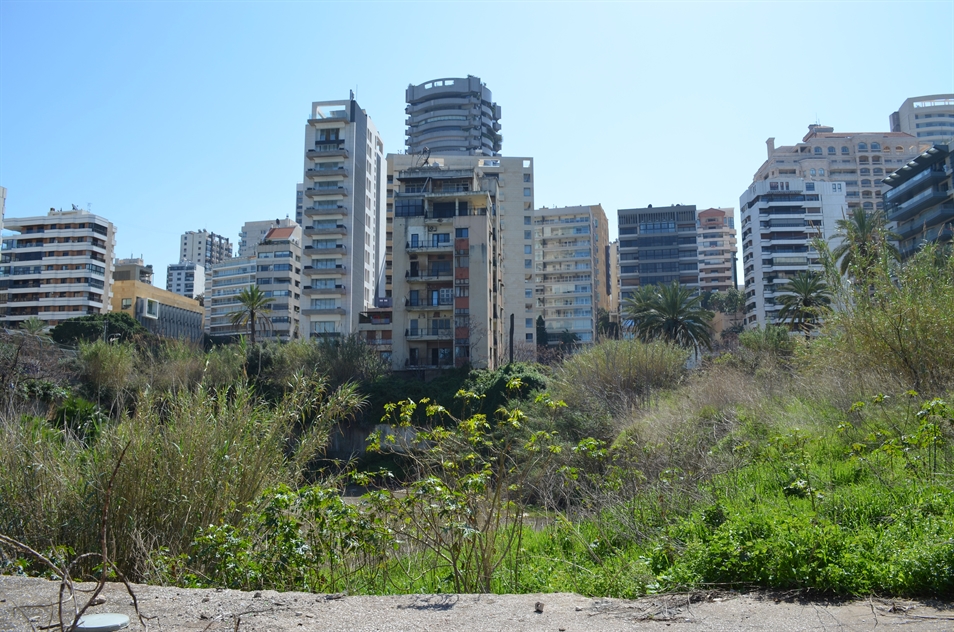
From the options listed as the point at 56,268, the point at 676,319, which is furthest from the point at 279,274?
the point at 676,319

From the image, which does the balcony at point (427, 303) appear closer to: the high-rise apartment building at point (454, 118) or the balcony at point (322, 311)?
the balcony at point (322, 311)

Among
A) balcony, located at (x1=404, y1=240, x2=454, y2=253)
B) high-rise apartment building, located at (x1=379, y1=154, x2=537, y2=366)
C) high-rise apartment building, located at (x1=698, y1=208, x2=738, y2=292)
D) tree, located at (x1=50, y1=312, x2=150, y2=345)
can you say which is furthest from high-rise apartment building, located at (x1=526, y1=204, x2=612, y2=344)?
tree, located at (x1=50, y1=312, x2=150, y2=345)

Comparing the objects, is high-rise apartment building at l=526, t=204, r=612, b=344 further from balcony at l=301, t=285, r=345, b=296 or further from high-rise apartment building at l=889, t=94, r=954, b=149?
high-rise apartment building at l=889, t=94, r=954, b=149

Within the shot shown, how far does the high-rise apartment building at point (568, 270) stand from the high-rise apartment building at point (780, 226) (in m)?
21.9

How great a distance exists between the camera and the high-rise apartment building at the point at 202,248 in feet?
614

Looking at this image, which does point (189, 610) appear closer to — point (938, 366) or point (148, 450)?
point (148, 450)

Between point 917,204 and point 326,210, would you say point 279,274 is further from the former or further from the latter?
point 917,204

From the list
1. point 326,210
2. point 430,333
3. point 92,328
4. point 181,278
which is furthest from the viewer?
point 181,278

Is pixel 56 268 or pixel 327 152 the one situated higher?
pixel 327 152

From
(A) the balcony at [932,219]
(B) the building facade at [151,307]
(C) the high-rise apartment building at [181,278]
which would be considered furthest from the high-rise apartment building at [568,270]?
(C) the high-rise apartment building at [181,278]

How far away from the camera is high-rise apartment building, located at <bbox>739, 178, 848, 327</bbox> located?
299 ft

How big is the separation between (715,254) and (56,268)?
112 m

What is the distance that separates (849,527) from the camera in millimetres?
6449

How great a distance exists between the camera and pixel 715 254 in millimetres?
133625
